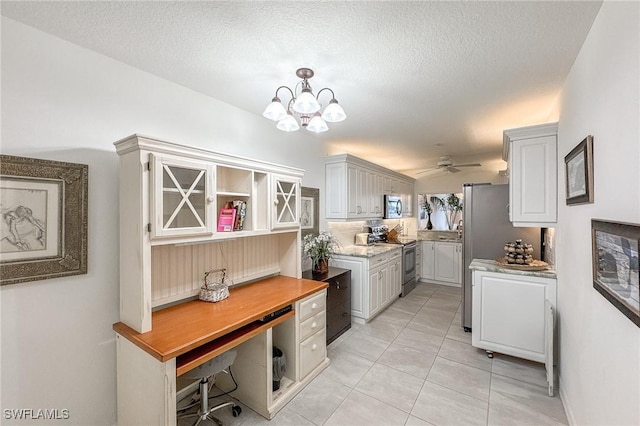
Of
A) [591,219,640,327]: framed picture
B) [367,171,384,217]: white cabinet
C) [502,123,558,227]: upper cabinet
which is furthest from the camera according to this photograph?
[367,171,384,217]: white cabinet

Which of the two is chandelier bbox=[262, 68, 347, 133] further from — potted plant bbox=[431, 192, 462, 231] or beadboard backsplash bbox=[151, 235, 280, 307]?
potted plant bbox=[431, 192, 462, 231]

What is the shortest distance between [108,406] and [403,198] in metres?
5.51

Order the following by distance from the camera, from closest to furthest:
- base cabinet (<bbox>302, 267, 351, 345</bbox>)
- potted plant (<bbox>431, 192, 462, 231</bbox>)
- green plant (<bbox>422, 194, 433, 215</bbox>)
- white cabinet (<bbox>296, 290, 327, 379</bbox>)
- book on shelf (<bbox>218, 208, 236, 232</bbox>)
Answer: book on shelf (<bbox>218, 208, 236, 232</bbox>) → white cabinet (<bbox>296, 290, 327, 379</bbox>) → base cabinet (<bbox>302, 267, 351, 345</bbox>) → potted plant (<bbox>431, 192, 462, 231</bbox>) → green plant (<bbox>422, 194, 433, 215</bbox>)

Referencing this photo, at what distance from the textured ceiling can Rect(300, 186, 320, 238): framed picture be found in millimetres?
1282

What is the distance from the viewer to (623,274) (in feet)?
3.52

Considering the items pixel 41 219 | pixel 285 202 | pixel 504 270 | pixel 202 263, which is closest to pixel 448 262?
pixel 504 270

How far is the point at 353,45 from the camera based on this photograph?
1640 mm

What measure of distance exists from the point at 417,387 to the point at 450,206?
4621 millimetres

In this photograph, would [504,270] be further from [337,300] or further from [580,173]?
[337,300]

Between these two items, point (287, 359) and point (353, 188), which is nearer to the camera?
point (287, 359)

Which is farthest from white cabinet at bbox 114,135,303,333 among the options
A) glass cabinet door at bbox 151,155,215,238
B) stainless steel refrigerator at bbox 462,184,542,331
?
stainless steel refrigerator at bbox 462,184,542,331

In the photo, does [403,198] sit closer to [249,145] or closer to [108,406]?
[249,145]

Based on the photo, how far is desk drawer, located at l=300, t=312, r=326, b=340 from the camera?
2305 mm

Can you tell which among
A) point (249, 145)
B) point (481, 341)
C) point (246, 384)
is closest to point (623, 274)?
point (481, 341)
